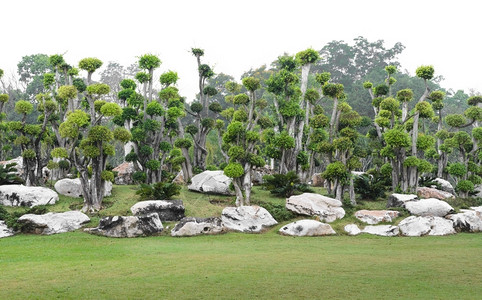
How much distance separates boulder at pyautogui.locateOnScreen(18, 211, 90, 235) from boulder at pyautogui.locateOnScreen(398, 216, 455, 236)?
37.2 feet

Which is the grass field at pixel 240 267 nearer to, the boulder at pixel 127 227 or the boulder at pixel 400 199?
the boulder at pixel 127 227

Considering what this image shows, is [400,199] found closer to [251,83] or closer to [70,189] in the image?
[251,83]

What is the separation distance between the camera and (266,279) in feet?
26.2

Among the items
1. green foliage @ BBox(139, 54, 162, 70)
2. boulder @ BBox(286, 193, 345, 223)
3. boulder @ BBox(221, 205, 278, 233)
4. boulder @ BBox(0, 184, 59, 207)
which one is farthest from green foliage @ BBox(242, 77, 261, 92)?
boulder @ BBox(0, 184, 59, 207)

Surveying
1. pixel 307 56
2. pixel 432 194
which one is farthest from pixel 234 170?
pixel 432 194

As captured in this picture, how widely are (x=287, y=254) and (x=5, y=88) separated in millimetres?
37209

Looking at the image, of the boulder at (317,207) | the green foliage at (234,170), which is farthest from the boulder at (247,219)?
the green foliage at (234,170)

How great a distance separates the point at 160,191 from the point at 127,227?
10.7 ft

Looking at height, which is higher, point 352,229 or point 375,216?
point 375,216

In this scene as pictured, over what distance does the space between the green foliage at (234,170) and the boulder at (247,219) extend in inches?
68.9

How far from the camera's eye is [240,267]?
9.12 meters

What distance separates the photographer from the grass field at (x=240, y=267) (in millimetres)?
7070

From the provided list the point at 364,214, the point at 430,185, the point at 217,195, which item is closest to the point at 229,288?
the point at 364,214

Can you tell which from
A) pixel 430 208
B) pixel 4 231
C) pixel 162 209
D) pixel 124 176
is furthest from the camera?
pixel 124 176
